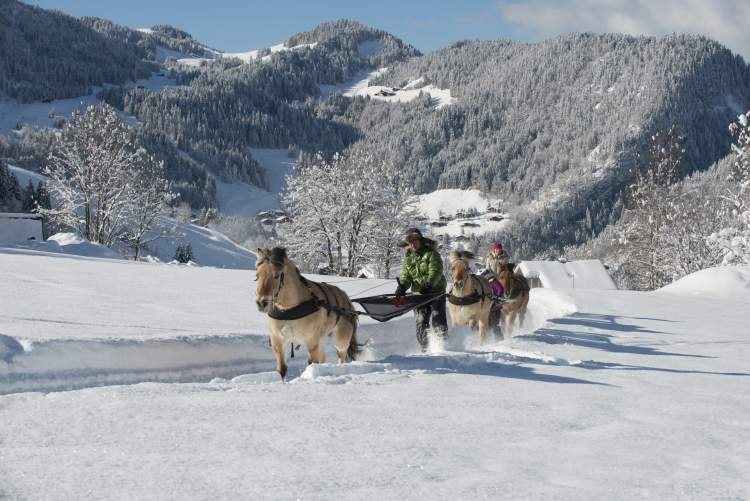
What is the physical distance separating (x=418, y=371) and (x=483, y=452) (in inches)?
127

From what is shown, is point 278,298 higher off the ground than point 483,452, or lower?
higher

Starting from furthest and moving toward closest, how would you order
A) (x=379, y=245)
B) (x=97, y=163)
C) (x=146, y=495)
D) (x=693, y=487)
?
(x=379, y=245) < (x=97, y=163) < (x=693, y=487) < (x=146, y=495)

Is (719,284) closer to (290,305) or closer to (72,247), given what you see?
(290,305)

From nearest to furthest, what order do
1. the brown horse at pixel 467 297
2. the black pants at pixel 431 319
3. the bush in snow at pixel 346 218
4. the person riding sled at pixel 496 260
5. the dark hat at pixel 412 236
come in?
the dark hat at pixel 412 236, the black pants at pixel 431 319, the brown horse at pixel 467 297, the person riding sled at pixel 496 260, the bush in snow at pixel 346 218

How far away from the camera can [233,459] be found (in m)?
3.81

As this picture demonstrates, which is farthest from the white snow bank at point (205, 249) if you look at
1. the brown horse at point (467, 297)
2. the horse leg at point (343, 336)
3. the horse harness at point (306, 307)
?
the horse harness at point (306, 307)

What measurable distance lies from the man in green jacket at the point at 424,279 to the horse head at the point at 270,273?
11.4ft

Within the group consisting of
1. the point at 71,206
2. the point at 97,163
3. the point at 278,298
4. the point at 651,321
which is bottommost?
the point at 651,321

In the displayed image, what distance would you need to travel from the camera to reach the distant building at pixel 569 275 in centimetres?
5733

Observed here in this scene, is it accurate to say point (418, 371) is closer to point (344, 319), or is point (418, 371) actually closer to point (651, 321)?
point (344, 319)

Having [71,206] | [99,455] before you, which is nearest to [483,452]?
[99,455]

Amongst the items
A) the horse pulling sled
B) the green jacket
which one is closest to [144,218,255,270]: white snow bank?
the green jacket

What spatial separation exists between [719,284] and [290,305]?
26364 mm

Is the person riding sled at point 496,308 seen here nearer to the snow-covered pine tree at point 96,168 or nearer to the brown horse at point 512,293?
the brown horse at point 512,293
